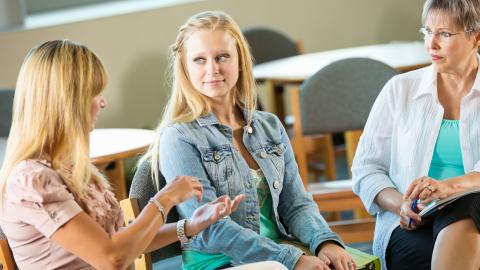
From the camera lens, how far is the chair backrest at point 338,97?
398 centimetres

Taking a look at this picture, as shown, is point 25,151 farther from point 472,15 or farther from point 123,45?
point 123,45

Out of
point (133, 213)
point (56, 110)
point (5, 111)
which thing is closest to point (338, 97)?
point (5, 111)

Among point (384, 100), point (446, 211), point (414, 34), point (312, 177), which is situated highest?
point (384, 100)

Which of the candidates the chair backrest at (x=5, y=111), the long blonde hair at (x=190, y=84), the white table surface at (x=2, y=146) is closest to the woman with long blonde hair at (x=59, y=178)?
the long blonde hair at (x=190, y=84)

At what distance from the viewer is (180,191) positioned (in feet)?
6.95

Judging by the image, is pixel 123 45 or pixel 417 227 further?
pixel 123 45

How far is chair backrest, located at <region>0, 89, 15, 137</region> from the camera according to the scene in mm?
4105

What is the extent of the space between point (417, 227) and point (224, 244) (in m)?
0.62

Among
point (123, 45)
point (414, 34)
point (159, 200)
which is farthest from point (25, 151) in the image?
point (414, 34)

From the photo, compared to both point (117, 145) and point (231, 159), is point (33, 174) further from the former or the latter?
point (117, 145)

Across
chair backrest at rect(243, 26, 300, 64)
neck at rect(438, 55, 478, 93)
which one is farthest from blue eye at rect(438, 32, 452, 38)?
chair backrest at rect(243, 26, 300, 64)

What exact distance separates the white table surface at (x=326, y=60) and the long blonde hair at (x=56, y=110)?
101 inches

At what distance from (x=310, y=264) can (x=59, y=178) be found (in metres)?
0.73

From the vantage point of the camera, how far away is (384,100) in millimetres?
2842
